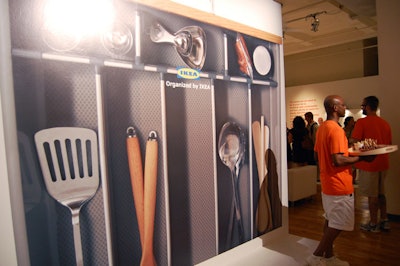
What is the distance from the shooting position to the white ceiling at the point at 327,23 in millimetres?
4148

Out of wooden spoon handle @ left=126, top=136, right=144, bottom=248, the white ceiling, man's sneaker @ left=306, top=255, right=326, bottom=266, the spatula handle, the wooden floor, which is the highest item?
the white ceiling

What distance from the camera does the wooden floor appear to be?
2479mm

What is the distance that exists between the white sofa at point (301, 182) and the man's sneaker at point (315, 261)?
81.6 inches

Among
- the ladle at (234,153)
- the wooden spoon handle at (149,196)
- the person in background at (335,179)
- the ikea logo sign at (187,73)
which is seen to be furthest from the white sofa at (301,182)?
the wooden spoon handle at (149,196)

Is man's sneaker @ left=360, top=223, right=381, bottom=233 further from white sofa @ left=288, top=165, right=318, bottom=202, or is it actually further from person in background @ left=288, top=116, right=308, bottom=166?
person in background @ left=288, top=116, right=308, bottom=166

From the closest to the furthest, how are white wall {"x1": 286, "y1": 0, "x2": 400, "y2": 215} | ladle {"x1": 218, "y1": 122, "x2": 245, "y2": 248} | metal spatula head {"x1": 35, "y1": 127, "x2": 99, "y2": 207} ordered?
metal spatula head {"x1": 35, "y1": 127, "x2": 99, "y2": 207} < ladle {"x1": 218, "y1": 122, "x2": 245, "y2": 248} < white wall {"x1": 286, "y1": 0, "x2": 400, "y2": 215}

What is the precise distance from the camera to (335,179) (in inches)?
81.7

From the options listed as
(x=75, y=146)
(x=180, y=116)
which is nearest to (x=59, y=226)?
(x=75, y=146)

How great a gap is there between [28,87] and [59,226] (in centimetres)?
62

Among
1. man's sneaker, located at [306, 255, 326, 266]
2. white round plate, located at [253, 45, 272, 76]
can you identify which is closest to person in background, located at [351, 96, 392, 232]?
man's sneaker, located at [306, 255, 326, 266]

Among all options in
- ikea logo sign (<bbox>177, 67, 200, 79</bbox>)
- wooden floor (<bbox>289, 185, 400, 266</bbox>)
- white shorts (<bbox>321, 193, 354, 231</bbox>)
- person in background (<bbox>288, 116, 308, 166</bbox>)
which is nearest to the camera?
ikea logo sign (<bbox>177, 67, 200, 79</bbox>)

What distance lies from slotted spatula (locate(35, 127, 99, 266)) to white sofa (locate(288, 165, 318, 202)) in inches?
132

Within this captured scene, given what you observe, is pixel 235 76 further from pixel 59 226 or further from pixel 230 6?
pixel 59 226

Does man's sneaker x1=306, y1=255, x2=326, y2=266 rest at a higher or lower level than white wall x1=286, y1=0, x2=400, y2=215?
lower
